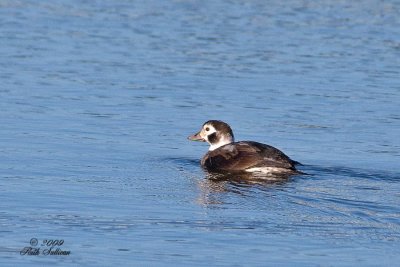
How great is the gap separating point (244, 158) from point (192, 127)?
2.87 metres

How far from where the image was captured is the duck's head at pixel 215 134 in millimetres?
17672

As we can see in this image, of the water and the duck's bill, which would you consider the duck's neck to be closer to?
the duck's bill

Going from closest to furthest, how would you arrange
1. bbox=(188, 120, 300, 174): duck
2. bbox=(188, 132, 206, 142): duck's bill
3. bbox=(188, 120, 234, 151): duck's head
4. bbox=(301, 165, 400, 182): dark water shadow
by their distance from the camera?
bbox=(301, 165, 400, 182): dark water shadow < bbox=(188, 120, 300, 174): duck < bbox=(188, 120, 234, 151): duck's head < bbox=(188, 132, 206, 142): duck's bill

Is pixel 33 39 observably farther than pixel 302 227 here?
Yes

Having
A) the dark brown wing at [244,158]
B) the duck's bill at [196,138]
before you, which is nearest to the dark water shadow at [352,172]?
the dark brown wing at [244,158]

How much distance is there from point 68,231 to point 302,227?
2357mm

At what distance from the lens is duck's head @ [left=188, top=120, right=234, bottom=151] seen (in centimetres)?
1767

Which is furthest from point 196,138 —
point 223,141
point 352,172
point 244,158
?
point 352,172

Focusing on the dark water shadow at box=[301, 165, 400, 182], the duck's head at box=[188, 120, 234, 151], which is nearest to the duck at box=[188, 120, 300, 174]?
the duck's head at box=[188, 120, 234, 151]

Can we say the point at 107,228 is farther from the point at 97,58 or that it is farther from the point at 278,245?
the point at 97,58

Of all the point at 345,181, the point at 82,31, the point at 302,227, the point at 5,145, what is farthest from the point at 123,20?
the point at 302,227

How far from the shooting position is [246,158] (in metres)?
16.6

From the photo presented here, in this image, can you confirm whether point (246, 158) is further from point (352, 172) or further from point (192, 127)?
point (192, 127)

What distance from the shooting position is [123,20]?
101ft
